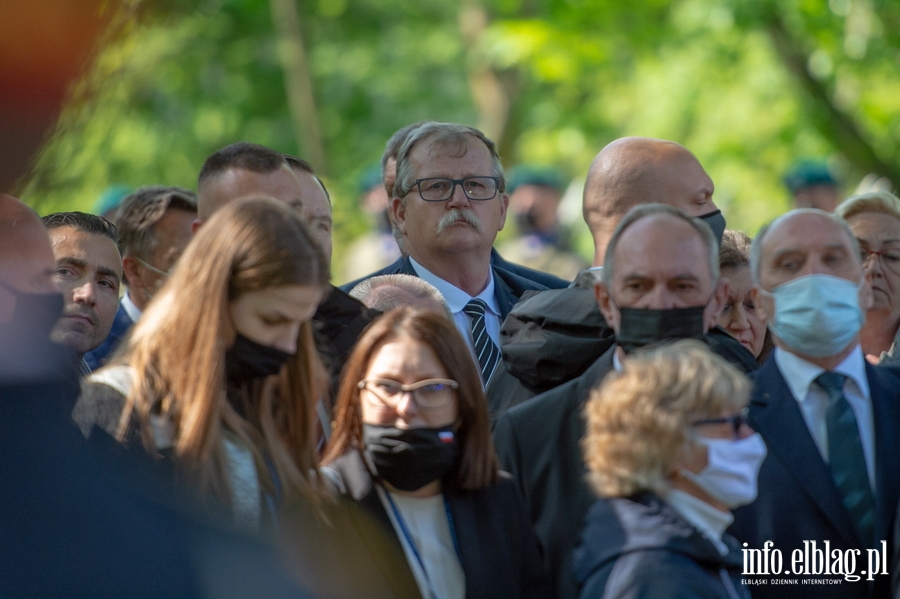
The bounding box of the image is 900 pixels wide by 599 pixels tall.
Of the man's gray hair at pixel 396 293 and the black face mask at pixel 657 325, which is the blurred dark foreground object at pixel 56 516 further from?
the man's gray hair at pixel 396 293

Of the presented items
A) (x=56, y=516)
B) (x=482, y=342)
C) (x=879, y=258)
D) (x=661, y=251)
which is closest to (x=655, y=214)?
(x=661, y=251)

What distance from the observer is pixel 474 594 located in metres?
2.97

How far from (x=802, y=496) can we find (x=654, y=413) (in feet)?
2.56

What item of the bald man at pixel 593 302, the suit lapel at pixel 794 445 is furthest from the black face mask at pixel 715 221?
the suit lapel at pixel 794 445

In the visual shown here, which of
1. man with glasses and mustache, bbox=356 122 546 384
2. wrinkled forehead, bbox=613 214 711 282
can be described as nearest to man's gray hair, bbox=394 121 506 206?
man with glasses and mustache, bbox=356 122 546 384

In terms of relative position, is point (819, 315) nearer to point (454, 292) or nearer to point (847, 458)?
point (847, 458)

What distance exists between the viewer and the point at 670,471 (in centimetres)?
279

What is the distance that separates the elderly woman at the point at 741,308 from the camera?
473 centimetres

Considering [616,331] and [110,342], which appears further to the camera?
[110,342]

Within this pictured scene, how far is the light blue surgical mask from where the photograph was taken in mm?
3404

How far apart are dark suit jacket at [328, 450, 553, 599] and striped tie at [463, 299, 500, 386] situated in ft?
4.71

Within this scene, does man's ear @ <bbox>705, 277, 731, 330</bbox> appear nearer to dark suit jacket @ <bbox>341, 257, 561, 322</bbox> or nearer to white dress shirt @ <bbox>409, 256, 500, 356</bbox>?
white dress shirt @ <bbox>409, 256, 500, 356</bbox>

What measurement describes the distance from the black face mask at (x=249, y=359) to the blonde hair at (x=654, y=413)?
2.92 ft

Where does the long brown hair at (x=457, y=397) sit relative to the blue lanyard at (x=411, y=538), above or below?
above
